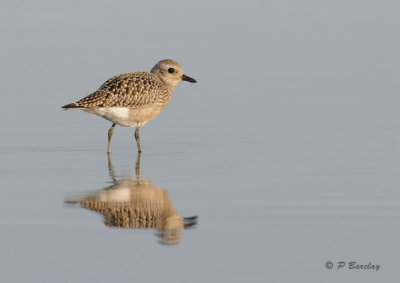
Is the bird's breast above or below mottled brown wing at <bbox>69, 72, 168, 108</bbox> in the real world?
below

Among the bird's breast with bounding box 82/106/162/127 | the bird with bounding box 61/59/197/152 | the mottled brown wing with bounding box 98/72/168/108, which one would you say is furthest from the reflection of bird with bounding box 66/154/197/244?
the mottled brown wing with bounding box 98/72/168/108

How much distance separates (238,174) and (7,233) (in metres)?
4.18

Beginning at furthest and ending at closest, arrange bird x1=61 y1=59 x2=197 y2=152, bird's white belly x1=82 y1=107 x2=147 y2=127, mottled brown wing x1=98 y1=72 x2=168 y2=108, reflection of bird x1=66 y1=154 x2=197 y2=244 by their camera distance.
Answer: mottled brown wing x1=98 y1=72 x2=168 y2=108 → bird's white belly x1=82 y1=107 x2=147 y2=127 → bird x1=61 y1=59 x2=197 y2=152 → reflection of bird x1=66 y1=154 x2=197 y2=244

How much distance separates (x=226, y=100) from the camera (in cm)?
1966

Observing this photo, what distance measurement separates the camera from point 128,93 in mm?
16500

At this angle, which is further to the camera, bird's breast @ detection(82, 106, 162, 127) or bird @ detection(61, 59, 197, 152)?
bird's breast @ detection(82, 106, 162, 127)

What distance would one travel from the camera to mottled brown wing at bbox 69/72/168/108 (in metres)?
16.1

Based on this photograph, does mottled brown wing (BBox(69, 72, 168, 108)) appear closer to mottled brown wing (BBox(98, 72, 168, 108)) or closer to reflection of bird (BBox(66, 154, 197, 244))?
mottled brown wing (BBox(98, 72, 168, 108))

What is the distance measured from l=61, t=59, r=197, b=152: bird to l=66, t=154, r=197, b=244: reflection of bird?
3.41 m

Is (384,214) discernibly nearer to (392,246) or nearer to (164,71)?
(392,246)

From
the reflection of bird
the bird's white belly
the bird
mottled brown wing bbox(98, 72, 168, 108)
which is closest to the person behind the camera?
the reflection of bird

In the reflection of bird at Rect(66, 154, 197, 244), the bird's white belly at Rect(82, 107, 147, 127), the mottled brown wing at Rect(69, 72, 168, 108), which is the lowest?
the reflection of bird at Rect(66, 154, 197, 244)

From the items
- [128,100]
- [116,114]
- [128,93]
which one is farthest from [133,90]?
[116,114]

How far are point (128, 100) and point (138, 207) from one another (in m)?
5.48
